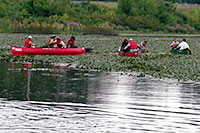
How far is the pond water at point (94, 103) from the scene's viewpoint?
55.9ft

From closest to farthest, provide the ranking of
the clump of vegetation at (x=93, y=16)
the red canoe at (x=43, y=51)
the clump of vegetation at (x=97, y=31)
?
the red canoe at (x=43, y=51) → the clump of vegetation at (x=93, y=16) → the clump of vegetation at (x=97, y=31)

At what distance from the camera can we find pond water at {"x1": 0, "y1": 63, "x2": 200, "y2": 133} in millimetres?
17047

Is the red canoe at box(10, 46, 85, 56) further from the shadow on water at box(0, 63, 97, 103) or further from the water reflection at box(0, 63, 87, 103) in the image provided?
the water reflection at box(0, 63, 87, 103)

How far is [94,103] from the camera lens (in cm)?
2125

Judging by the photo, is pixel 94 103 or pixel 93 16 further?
pixel 93 16

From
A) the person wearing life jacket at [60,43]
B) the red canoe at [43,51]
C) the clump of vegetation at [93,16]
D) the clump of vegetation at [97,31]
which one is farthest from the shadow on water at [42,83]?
the clump of vegetation at [97,31]

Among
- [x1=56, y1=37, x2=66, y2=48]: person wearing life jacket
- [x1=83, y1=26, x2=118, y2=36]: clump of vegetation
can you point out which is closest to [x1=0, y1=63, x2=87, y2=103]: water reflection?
[x1=56, y1=37, x2=66, y2=48]: person wearing life jacket

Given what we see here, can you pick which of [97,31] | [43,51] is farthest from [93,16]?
[43,51]

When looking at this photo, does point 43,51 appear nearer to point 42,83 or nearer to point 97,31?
point 42,83

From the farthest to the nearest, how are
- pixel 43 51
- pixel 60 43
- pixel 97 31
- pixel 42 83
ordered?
1. pixel 97 31
2. pixel 60 43
3. pixel 43 51
4. pixel 42 83

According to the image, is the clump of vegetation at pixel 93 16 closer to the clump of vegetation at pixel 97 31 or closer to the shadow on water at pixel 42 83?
the clump of vegetation at pixel 97 31

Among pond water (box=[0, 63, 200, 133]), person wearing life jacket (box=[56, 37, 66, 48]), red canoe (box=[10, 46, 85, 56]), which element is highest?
person wearing life jacket (box=[56, 37, 66, 48])

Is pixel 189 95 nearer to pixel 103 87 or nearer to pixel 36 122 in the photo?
pixel 103 87

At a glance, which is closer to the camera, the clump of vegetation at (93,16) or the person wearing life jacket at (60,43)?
the person wearing life jacket at (60,43)
